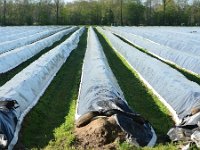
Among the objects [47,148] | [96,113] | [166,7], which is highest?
[166,7]

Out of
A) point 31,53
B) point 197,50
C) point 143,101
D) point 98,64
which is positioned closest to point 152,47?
point 197,50

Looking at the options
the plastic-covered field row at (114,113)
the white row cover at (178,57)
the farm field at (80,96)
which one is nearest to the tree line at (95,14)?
the white row cover at (178,57)

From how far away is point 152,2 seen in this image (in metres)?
86.6

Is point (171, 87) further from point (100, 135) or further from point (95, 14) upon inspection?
point (95, 14)

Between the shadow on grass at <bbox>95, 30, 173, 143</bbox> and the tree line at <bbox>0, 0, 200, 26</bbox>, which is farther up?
the tree line at <bbox>0, 0, 200, 26</bbox>

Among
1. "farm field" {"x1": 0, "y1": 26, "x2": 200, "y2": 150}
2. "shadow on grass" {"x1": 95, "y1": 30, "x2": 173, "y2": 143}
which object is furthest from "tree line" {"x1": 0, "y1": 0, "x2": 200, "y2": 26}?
"shadow on grass" {"x1": 95, "y1": 30, "x2": 173, "y2": 143}

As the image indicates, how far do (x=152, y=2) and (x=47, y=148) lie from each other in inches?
3263

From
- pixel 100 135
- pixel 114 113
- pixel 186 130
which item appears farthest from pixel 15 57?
pixel 186 130

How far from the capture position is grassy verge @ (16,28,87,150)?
690 centimetres

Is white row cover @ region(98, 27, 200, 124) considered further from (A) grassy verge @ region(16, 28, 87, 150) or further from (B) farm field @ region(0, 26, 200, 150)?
(A) grassy verge @ region(16, 28, 87, 150)

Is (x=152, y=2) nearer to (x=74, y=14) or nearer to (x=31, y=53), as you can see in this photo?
(x=74, y=14)

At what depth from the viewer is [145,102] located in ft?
32.2

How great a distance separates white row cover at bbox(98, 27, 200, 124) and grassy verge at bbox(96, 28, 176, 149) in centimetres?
17

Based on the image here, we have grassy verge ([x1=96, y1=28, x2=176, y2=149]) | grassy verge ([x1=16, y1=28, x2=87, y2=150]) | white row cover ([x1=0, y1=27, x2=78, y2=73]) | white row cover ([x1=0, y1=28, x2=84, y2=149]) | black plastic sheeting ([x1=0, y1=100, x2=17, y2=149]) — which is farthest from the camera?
white row cover ([x1=0, y1=27, x2=78, y2=73])
